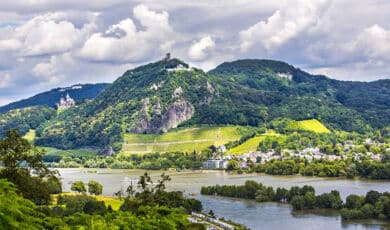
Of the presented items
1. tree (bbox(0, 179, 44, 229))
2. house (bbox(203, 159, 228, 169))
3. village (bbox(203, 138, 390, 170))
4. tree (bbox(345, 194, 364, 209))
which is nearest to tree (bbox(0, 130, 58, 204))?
tree (bbox(0, 179, 44, 229))

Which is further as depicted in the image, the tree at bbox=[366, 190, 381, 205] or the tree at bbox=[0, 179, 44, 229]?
the tree at bbox=[366, 190, 381, 205]

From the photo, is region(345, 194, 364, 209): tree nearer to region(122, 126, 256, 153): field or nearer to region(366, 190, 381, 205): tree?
region(366, 190, 381, 205): tree

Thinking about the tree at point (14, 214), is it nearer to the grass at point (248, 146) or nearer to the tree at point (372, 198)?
the tree at point (372, 198)

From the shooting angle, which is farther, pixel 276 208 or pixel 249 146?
pixel 249 146

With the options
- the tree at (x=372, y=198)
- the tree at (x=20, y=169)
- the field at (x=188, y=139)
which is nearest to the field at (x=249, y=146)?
the field at (x=188, y=139)

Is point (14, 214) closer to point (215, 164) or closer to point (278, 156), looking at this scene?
point (215, 164)

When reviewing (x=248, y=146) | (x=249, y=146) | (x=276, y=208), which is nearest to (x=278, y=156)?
(x=249, y=146)

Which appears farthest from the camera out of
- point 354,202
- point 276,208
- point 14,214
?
point 276,208

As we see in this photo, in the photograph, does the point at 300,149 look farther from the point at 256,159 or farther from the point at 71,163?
the point at 71,163

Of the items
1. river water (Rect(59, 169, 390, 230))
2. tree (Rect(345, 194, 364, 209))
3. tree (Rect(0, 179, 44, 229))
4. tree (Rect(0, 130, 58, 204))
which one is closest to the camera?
tree (Rect(0, 179, 44, 229))
